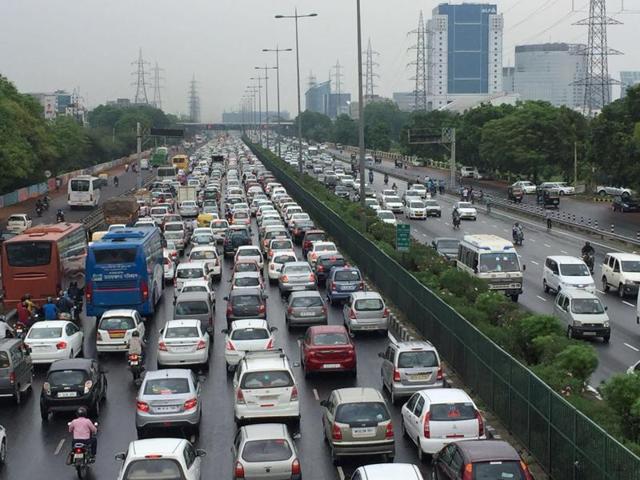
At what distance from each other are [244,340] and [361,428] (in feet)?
28.0

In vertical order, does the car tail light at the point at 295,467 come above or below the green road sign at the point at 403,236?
below

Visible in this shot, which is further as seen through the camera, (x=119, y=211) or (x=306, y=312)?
(x=119, y=211)

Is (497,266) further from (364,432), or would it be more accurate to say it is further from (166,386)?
(364,432)

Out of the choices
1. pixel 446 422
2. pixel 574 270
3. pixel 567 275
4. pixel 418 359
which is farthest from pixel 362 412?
pixel 574 270

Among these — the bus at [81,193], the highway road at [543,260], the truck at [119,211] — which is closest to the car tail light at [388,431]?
the highway road at [543,260]

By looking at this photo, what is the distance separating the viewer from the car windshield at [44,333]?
2720 centimetres

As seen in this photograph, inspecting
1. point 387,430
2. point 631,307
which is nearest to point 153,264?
point 631,307

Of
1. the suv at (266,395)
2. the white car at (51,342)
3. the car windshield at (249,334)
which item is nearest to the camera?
the suv at (266,395)

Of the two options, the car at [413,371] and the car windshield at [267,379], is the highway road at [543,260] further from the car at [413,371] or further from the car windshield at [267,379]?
the car windshield at [267,379]

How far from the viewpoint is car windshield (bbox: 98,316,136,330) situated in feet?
93.5

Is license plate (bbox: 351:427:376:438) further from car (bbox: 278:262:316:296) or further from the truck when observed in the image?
the truck

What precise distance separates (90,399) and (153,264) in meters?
14.6

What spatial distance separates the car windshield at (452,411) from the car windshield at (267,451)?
10.2 feet

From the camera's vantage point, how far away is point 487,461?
1423 centimetres
